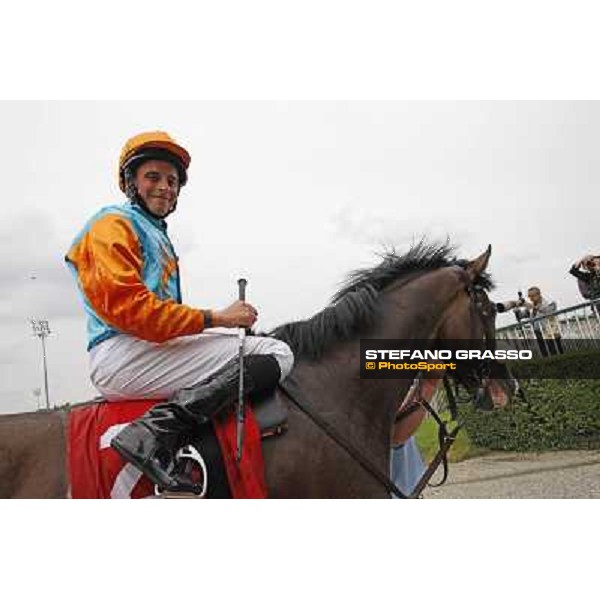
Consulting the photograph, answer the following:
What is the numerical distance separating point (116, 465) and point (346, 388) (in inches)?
39.0

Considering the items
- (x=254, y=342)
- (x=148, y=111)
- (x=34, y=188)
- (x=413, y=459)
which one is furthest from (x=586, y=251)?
(x=34, y=188)

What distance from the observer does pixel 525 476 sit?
11.3 ft

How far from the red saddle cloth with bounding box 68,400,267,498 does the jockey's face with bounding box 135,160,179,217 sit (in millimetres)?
959

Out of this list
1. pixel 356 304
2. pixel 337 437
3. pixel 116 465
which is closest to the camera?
pixel 116 465

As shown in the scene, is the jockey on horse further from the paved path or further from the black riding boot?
the paved path

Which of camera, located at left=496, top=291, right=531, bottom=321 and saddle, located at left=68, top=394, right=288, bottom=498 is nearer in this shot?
saddle, located at left=68, top=394, right=288, bottom=498

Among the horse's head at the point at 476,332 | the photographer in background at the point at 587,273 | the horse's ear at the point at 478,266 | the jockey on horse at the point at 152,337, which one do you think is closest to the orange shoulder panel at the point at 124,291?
the jockey on horse at the point at 152,337

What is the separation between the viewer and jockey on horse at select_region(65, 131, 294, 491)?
238 cm

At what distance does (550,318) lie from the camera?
10.5 ft

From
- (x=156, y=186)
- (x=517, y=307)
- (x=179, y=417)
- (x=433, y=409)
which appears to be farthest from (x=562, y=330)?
(x=156, y=186)

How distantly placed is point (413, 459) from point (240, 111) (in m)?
1.96

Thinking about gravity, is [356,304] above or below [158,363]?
above

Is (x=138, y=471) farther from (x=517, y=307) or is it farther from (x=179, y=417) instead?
(x=517, y=307)

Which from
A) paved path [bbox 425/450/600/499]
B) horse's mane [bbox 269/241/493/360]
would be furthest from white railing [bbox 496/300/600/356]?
paved path [bbox 425/450/600/499]
